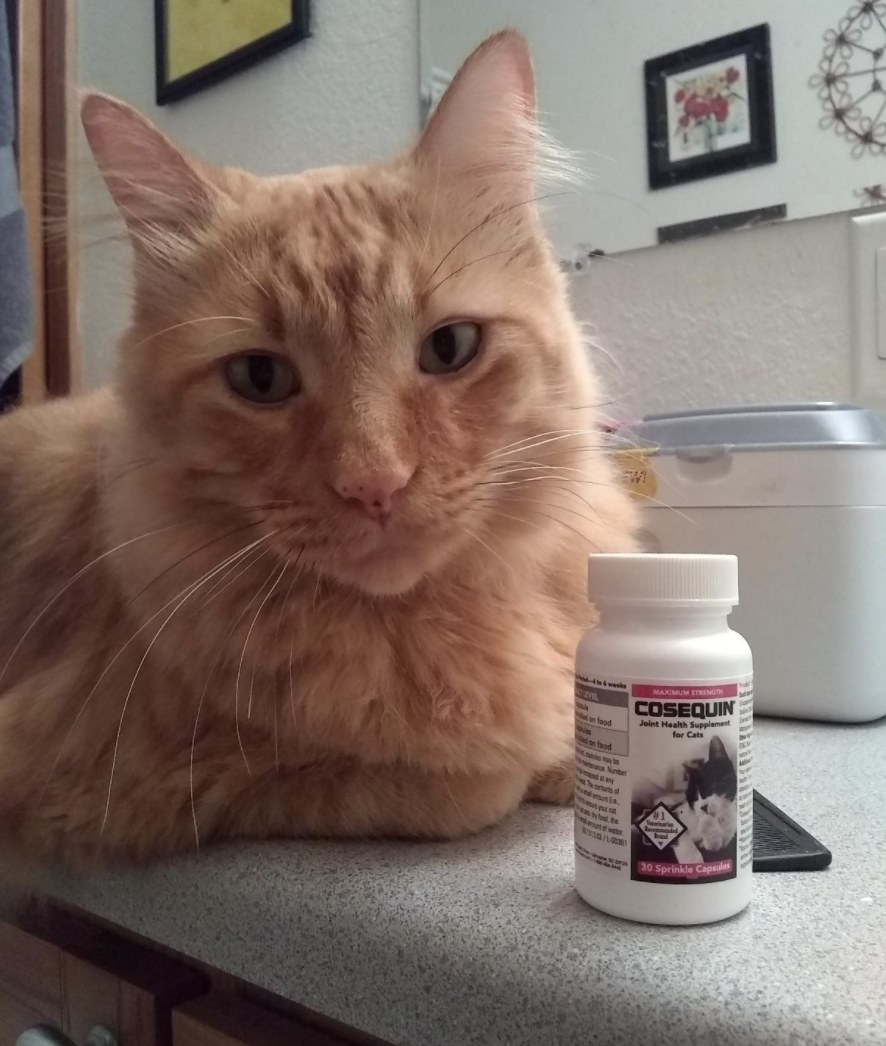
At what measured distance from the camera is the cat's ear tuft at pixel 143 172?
29.9 inches

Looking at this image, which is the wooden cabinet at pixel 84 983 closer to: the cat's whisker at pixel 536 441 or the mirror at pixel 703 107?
the cat's whisker at pixel 536 441

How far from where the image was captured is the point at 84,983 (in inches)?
28.1

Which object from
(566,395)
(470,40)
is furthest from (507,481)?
(470,40)

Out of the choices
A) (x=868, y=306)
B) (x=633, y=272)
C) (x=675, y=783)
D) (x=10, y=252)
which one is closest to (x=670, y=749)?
(x=675, y=783)

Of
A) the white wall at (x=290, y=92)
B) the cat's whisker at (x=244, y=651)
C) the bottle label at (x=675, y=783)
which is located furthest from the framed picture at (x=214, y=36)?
the bottle label at (x=675, y=783)

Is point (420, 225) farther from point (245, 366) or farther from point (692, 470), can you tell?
point (692, 470)

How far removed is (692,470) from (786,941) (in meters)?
0.70

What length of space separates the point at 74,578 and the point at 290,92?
1324 millimetres

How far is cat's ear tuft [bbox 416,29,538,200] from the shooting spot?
2.53ft

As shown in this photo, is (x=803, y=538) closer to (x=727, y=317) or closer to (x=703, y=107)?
(x=727, y=317)

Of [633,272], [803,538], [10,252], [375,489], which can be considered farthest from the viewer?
[633,272]

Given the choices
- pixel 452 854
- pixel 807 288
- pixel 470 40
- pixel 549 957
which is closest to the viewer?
pixel 549 957

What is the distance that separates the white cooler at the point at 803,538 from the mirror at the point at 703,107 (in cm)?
41

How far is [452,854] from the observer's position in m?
0.66
